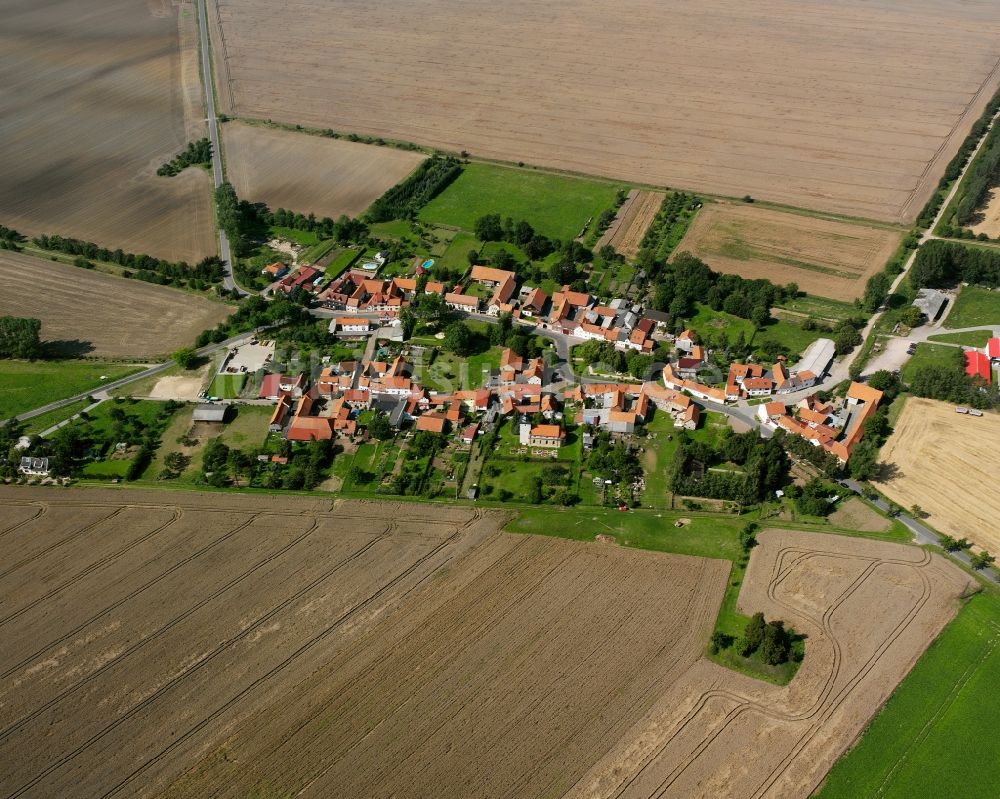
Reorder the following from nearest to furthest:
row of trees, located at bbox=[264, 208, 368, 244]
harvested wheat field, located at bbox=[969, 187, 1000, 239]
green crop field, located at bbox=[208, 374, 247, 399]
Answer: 1. green crop field, located at bbox=[208, 374, 247, 399]
2. harvested wheat field, located at bbox=[969, 187, 1000, 239]
3. row of trees, located at bbox=[264, 208, 368, 244]

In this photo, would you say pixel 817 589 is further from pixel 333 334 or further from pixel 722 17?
pixel 722 17

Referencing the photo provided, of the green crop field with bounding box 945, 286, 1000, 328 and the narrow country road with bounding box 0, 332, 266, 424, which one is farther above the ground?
the green crop field with bounding box 945, 286, 1000, 328

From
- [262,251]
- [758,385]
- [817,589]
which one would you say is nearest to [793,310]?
[758,385]

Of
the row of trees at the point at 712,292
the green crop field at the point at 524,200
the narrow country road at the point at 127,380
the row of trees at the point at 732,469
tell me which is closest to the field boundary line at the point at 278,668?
the row of trees at the point at 732,469

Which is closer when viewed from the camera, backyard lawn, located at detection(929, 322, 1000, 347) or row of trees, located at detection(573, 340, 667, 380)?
row of trees, located at detection(573, 340, 667, 380)

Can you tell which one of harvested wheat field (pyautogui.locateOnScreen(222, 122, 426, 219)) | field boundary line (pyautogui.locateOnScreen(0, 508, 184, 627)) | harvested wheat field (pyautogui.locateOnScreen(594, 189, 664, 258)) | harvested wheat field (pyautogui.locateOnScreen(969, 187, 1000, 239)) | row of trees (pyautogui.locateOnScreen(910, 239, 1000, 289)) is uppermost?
harvested wheat field (pyautogui.locateOnScreen(969, 187, 1000, 239))

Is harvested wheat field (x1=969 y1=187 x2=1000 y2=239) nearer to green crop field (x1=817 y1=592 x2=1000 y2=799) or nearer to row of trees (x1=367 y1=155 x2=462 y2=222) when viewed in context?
green crop field (x1=817 y1=592 x2=1000 y2=799)

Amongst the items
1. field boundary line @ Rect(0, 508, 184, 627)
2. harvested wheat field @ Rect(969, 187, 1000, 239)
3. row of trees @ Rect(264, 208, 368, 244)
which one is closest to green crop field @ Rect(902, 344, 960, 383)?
harvested wheat field @ Rect(969, 187, 1000, 239)

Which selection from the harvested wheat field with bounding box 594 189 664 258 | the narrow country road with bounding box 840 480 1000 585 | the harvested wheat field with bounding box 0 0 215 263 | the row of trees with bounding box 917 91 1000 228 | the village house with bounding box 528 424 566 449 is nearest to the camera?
the narrow country road with bounding box 840 480 1000 585
